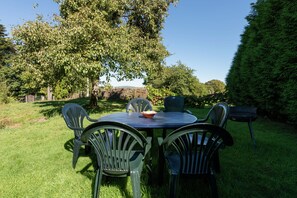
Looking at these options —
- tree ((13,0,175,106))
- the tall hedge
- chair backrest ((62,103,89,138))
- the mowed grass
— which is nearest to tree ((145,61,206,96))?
tree ((13,0,175,106))

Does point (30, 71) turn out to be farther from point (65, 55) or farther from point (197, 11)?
point (197, 11)

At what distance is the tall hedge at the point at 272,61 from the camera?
4828 millimetres

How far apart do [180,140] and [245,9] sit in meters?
8.42

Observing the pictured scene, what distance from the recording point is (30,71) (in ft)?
27.8

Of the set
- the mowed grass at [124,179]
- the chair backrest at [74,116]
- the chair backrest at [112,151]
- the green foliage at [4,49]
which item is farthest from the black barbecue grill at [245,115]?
the green foliage at [4,49]

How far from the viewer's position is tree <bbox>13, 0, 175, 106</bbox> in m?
6.51

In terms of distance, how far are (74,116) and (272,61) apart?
5546 mm

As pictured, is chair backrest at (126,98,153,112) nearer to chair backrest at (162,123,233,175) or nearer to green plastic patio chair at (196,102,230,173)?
green plastic patio chair at (196,102,230,173)

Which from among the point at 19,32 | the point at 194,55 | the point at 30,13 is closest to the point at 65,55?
the point at 19,32

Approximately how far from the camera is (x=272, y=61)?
220 inches

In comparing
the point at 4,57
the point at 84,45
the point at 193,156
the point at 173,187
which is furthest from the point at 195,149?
the point at 4,57

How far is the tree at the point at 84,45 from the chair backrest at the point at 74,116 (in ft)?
12.2

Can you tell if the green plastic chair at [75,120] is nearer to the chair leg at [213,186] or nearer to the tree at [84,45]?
the chair leg at [213,186]

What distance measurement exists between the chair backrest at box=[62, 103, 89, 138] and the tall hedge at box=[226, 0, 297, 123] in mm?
4859
